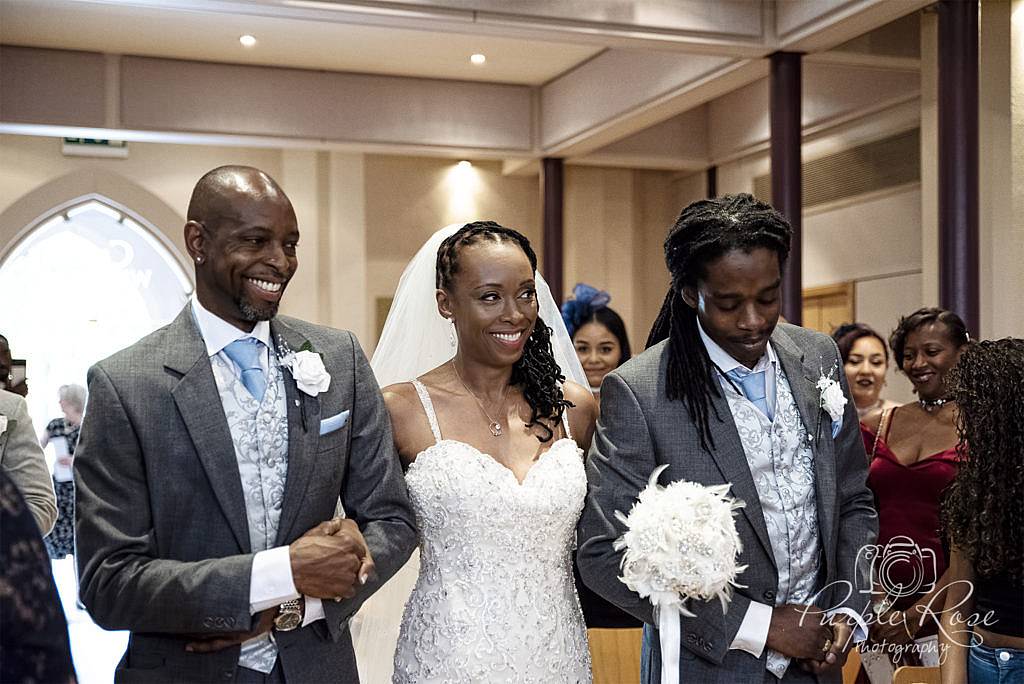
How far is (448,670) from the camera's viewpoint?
10.2 ft

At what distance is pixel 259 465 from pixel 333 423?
19 centimetres

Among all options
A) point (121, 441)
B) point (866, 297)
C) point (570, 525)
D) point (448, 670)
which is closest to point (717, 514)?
point (570, 525)

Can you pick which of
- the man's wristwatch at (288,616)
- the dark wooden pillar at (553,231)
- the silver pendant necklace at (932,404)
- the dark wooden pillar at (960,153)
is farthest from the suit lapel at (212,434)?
the dark wooden pillar at (553,231)

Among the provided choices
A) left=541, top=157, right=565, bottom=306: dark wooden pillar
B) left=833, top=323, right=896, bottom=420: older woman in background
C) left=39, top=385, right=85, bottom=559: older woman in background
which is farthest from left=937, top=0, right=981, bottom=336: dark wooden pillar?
left=39, top=385, right=85, bottom=559: older woman in background

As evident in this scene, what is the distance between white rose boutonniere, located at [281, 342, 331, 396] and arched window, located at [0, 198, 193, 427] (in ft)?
37.5

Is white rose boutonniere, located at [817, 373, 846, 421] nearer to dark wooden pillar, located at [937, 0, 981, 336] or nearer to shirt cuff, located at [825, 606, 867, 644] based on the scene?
shirt cuff, located at [825, 606, 867, 644]

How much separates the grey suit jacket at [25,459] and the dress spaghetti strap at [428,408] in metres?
1.84

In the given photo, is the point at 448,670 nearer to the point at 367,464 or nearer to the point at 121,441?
the point at 367,464

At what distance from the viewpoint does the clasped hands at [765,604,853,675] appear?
2615 mm

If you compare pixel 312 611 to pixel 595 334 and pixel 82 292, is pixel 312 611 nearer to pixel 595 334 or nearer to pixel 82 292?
pixel 595 334

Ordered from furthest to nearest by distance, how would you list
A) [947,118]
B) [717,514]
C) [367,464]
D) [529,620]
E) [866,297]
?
1. [866,297]
2. [947,118]
3. [529,620]
4. [367,464]
5. [717,514]

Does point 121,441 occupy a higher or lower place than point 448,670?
higher

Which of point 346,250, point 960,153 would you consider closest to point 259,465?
point 960,153

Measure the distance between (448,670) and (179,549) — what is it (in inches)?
36.7
